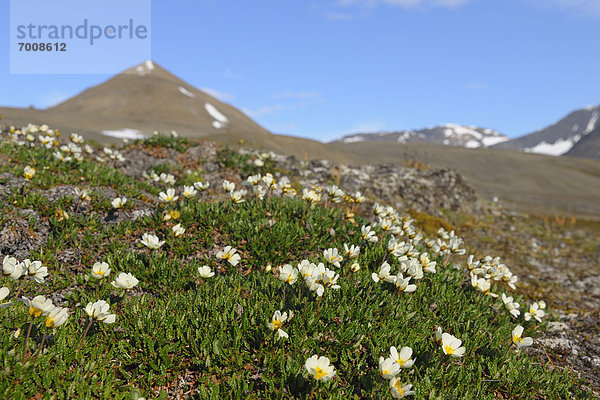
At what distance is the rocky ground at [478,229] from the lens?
4793mm

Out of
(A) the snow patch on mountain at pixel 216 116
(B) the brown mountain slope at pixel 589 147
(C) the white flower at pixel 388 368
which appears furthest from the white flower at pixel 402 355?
(B) the brown mountain slope at pixel 589 147

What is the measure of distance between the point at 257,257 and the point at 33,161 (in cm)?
551

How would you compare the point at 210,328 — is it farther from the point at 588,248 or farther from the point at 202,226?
the point at 588,248

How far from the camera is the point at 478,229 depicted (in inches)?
480

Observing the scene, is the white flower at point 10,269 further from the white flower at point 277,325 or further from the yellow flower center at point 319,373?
the yellow flower center at point 319,373

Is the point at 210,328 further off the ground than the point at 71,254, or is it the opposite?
the point at 71,254

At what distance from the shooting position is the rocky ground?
15.7 ft

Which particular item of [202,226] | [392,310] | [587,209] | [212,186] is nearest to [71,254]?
[202,226]

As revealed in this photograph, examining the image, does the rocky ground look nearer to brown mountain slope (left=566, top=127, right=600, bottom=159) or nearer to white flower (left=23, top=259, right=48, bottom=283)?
white flower (left=23, top=259, right=48, bottom=283)

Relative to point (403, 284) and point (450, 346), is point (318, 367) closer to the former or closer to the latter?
point (450, 346)

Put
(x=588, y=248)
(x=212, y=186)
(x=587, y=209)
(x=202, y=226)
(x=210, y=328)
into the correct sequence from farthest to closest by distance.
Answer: (x=587, y=209), (x=588, y=248), (x=212, y=186), (x=202, y=226), (x=210, y=328)

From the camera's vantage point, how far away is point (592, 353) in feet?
15.7

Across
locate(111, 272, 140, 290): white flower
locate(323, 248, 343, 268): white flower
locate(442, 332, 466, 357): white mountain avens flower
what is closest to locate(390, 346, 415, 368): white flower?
locate(442, 332, 466, 357): white mountain avens flower

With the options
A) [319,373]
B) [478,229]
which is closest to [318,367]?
[319,373]
